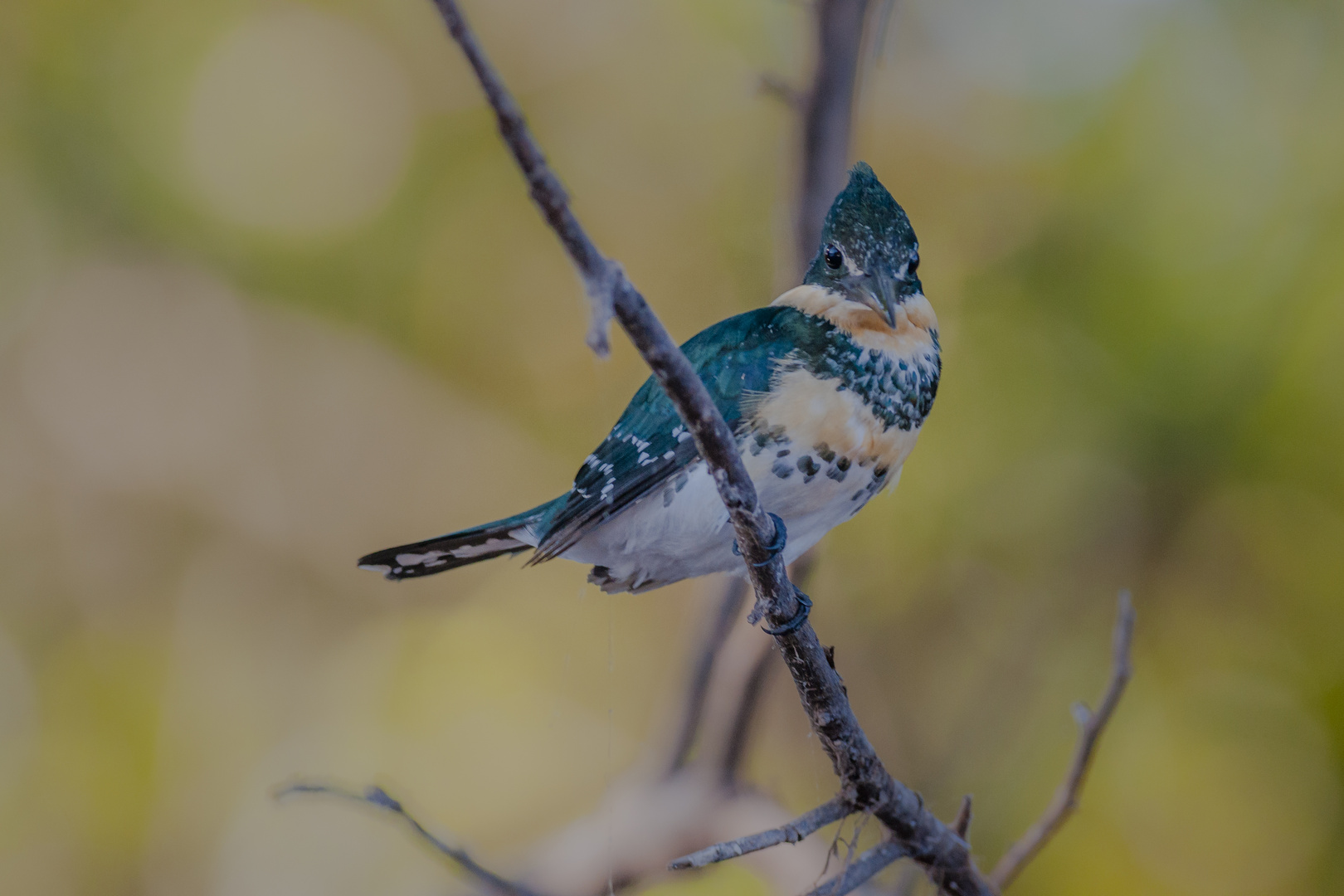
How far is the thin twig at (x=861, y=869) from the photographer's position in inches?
54.6

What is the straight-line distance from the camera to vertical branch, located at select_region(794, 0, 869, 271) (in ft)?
7.14

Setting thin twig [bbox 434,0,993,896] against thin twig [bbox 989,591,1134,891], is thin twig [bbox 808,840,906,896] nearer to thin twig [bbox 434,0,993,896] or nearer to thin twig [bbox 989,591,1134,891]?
thin twig [bbox 434,0,993,896]

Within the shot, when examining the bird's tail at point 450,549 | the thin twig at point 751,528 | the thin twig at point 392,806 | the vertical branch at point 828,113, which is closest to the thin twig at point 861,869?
the thin twig at point 751,528

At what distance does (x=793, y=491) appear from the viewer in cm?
148

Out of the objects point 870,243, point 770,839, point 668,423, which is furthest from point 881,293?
point 770,839

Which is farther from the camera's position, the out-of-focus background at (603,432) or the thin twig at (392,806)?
the out-of-focus background at (603,432)

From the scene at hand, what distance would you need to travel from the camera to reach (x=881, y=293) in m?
1.43

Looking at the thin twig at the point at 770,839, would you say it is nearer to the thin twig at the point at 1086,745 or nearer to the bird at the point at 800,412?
the bird at the point at 800,412

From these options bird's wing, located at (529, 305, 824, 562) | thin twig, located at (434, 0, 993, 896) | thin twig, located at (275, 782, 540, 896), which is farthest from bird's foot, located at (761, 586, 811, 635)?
thin twig, located at (275, 782, 540, 896)

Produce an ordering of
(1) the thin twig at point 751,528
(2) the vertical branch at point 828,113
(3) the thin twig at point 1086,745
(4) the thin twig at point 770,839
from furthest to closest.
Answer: (2) the vertical branch at point 828,113 → (3) the thin twig at point 1086,745 → (4) the thin twig at point 770,839 → (1) the thin twig at point 751,528

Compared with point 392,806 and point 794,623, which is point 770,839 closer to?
point 794,623

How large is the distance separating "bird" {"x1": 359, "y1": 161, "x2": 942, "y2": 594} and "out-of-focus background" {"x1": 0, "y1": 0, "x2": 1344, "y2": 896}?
941mm

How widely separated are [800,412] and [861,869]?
0.61m

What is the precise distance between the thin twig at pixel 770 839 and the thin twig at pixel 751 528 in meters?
0.02
